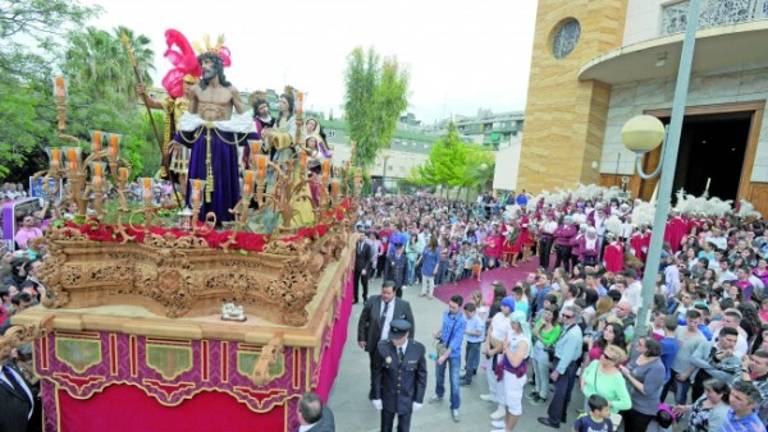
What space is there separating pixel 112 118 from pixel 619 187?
25276 millimetres

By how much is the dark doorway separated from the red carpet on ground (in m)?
17.4

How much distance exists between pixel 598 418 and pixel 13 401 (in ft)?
17.8

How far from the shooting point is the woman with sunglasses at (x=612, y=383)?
4.45 m

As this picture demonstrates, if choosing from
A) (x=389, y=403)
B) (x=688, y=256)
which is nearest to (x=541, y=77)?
(x=688, y=256)

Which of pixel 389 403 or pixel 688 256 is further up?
pixel 688 256

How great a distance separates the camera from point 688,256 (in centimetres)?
1084

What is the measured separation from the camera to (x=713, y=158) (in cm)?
2906

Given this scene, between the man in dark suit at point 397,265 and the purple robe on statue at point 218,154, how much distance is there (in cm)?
682

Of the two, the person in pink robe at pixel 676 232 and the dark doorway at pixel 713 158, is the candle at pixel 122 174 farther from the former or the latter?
the dark doorway at pixel 713 158

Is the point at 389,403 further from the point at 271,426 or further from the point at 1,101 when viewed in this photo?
the point at 1,101

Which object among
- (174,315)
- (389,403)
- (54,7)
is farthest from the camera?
(54,7)

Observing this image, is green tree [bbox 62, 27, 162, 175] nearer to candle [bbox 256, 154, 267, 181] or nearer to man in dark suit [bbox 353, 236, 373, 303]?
man in dark suit [bbox 353, 236, 373, 303]

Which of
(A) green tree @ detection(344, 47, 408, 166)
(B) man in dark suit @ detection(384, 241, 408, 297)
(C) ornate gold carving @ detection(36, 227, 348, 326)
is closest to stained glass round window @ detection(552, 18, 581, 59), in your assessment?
(A) green tree @ detection(344, 47, 408, 166)

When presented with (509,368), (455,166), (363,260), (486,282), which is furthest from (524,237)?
(455,166)
